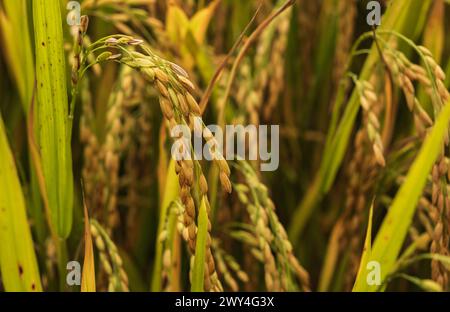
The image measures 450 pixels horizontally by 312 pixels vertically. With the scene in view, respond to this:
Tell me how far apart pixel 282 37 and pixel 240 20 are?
0.17 m

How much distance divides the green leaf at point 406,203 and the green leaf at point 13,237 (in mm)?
428

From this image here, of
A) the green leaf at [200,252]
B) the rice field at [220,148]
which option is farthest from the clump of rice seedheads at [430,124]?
the green leaf at [200,252]

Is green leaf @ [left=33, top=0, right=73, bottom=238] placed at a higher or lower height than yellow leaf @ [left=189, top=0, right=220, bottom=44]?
lower

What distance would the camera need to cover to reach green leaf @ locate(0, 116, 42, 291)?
0.86 metres

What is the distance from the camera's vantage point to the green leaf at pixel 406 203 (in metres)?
0.74

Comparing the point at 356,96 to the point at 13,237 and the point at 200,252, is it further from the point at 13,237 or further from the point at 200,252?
the point at 13,237

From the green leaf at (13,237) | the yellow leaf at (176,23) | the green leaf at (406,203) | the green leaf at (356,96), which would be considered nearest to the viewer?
the green leaf at (406,203)

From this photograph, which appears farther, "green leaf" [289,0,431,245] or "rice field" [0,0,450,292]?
"green leaf" [289,0,431,245]

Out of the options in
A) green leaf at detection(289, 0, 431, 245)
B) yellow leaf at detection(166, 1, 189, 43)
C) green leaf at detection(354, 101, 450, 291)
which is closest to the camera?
green leaf at detection(354, 101, 450, 291)

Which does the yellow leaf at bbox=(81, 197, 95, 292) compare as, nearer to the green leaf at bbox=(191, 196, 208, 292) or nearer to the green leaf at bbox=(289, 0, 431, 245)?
the green leaf at bbox=(191, 196, 208, 292)

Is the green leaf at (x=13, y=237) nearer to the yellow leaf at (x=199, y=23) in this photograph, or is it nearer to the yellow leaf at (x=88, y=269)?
the yellow leaf at (x=88, y=269)

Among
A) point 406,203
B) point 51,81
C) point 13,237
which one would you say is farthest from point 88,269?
point 406,203

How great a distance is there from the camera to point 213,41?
1376 mm

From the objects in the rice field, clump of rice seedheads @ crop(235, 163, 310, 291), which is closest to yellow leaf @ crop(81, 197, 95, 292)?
the rice field
